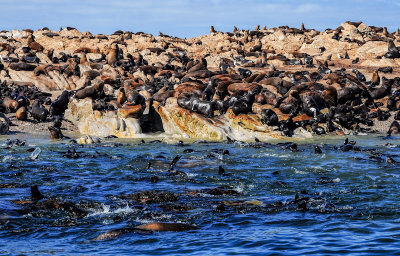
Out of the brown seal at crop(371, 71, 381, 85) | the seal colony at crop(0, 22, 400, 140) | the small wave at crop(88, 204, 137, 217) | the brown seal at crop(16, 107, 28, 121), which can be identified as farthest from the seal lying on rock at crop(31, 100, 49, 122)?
the brown seal at crop(371, 71, 381, 85)

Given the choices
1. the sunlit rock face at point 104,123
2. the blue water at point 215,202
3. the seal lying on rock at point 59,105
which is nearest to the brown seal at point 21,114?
the seal lying on rock at point 59,105

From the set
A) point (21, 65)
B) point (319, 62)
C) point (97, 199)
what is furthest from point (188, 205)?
point (319, 62)

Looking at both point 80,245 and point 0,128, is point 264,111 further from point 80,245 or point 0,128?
point 80,245

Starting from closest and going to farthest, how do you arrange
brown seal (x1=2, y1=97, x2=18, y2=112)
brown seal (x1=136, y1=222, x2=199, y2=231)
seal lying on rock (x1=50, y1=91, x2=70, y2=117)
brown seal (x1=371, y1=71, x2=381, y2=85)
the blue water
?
the blue water < brown seal (x1=136, y1=222, x2=199, y2=231) < brown seal (x1=2, y1=97, x2=18, y2=112) < seal lying on rock (x1=50, y1=91, x2=70, y2=117) < brown seal (x1=371, y1=71, x2=381, y2=85)

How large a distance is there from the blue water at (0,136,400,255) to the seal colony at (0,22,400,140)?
5.06m

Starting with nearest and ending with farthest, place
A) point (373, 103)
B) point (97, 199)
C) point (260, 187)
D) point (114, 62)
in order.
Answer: point (97, 199)
point (260, 187)
point (373, 103)
point (114, 62)

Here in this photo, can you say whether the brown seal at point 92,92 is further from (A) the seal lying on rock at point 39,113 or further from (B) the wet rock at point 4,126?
(B) the wet rock at point 4,126

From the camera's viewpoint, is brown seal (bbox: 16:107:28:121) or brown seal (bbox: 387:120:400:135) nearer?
brown seal (bbox: 387:120:400:135)

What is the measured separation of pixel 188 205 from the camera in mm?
9703

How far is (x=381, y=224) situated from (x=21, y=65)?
103ft

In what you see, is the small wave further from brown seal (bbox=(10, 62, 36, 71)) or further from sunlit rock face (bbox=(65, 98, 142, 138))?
brown seal (bbox=(10, 62, 36, 71))

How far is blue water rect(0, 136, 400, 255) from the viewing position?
24.2 ft

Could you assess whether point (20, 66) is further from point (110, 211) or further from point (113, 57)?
point (110, 211)

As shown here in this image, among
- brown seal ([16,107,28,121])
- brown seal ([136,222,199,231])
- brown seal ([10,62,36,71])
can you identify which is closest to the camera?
brown seal ([136,222,199,231])
